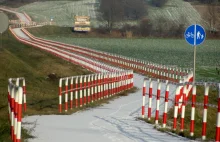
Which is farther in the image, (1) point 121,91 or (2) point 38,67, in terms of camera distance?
(2) point 38,67

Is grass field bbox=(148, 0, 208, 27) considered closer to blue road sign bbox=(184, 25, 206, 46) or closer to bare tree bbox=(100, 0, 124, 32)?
bare tree bbox=(100, 0, 124, 32)

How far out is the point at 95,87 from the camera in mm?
22922

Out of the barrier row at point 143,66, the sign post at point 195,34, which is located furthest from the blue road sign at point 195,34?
the barrier row at point 143,66

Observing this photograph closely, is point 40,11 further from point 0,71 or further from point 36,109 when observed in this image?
point 36,109

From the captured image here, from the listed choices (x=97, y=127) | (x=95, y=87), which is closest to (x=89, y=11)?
(x=95, y=87)

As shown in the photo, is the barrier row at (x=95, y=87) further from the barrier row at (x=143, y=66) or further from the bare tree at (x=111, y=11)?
the bare tree at (x=111, y=11)

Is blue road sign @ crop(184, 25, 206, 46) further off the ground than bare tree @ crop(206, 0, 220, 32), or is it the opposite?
blue road sign @ crop(184, 25, 206, 46)

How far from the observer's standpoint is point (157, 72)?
42.5 metres

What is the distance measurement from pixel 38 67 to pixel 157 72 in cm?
934

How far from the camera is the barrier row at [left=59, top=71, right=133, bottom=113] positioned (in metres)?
20.3

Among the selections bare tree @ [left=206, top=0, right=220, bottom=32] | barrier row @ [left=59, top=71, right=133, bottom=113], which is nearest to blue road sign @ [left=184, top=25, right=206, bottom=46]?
barrier row @ [left=59, top=71, right=133, bottom=113]

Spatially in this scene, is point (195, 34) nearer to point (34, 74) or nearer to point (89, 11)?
point (34, 74)

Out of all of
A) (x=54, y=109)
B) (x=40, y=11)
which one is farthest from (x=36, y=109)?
(x=40, y=11)

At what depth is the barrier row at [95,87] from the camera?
20.3 meters
